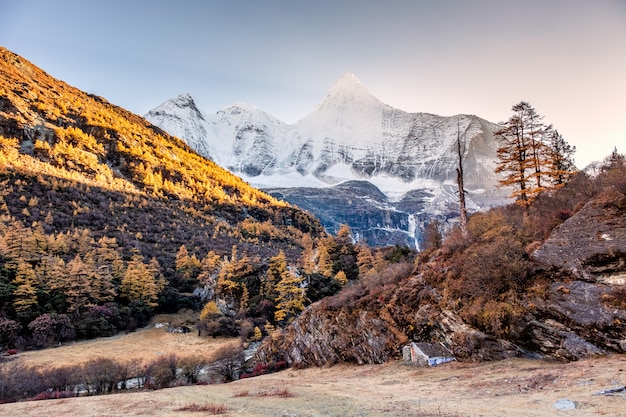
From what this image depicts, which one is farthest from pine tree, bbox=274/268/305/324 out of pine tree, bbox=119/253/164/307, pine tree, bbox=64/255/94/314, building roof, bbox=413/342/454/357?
building roof, bbox=413/342/454/357

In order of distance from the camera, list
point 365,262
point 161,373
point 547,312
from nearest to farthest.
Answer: point 547,312 < point 161,373 < point 365,262

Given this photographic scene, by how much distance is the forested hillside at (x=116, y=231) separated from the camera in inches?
1709

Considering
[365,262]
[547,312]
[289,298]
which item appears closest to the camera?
[547,312]

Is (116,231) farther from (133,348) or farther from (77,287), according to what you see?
(133,348)

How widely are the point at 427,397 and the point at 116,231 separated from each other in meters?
76.0

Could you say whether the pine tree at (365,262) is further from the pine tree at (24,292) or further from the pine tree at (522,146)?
the pine tree at (24,292)

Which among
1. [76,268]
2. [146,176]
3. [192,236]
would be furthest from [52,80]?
[76,268]

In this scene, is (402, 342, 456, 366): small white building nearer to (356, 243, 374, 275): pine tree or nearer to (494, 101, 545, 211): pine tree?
(494, 101, 545, 211): pine tree

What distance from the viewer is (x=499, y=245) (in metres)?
17.8

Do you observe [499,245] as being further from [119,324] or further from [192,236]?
[192,236]

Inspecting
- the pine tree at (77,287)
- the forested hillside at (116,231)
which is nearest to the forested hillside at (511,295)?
the forested hillside at (116,231)

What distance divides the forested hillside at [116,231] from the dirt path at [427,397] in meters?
26.3

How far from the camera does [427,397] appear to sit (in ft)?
39.1

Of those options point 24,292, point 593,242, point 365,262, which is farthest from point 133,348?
point 593,242
